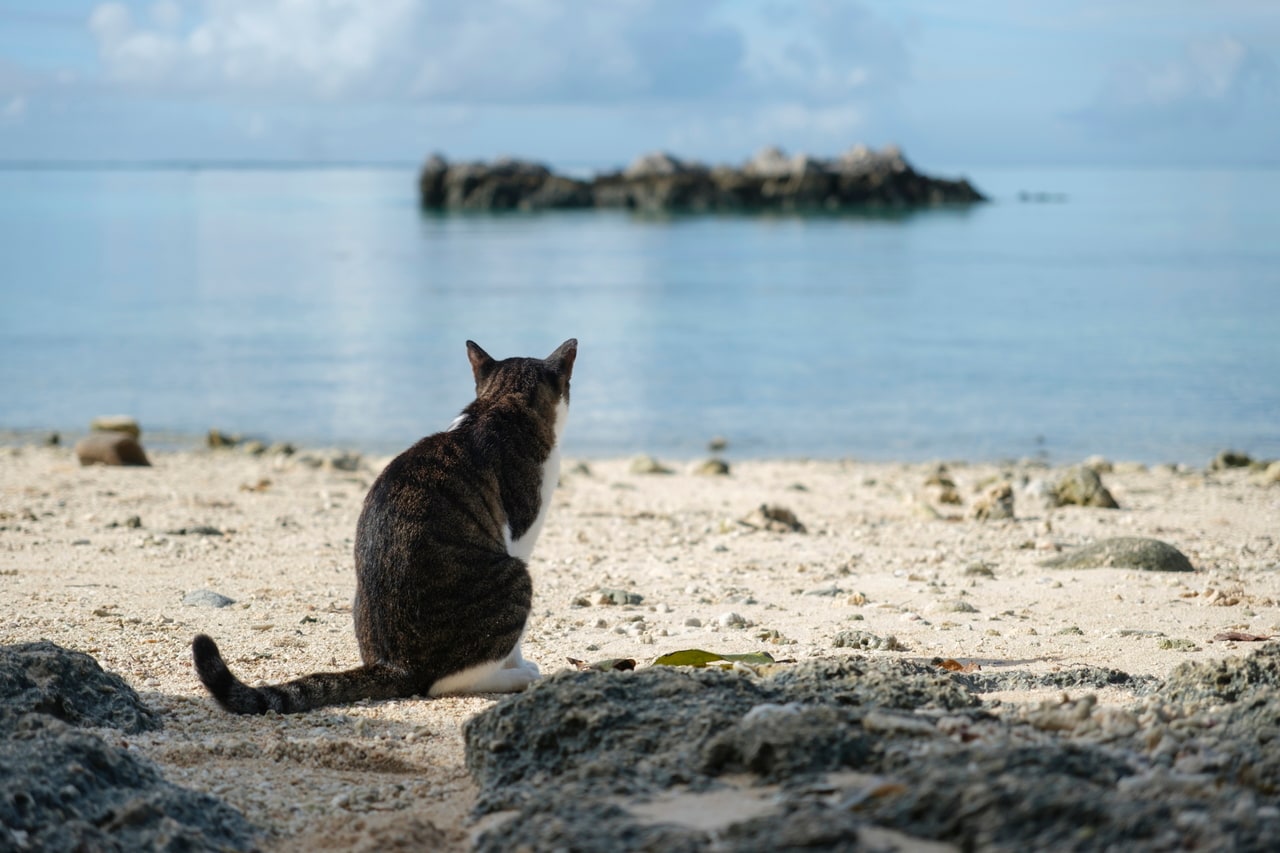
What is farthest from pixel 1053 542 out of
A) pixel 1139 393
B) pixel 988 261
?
pixel 988 261

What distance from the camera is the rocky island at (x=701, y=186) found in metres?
88.4

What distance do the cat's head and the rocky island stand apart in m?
80.7

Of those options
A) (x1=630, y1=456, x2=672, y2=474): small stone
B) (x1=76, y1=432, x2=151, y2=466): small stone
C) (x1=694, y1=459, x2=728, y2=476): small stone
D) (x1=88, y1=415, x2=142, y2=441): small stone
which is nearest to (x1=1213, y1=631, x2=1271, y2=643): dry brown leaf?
(x1=694, y1=459, x2=728, y2=476): small stone

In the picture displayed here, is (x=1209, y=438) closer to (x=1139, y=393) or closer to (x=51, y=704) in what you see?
(x=1139, y=393)

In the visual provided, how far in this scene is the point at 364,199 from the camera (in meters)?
120

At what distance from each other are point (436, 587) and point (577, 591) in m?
2.74

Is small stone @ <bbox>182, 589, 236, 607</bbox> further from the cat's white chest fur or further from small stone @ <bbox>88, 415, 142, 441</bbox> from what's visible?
small stone @ <bbox>88, 415, 142, 441</bbox>

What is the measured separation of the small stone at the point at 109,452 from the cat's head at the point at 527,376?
8204 millimetres

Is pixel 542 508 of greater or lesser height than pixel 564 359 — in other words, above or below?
below

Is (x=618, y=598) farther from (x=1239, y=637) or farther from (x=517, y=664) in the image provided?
(x=1239, y=637)

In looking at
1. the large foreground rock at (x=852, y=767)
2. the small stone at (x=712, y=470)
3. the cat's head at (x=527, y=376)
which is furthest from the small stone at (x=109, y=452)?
the large foreground rock at (x=852, y=767)

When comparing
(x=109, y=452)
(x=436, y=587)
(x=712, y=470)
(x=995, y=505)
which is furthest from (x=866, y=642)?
(x=109, y=452)

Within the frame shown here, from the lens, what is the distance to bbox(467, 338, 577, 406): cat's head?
19.9 ft

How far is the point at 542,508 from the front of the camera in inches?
233
